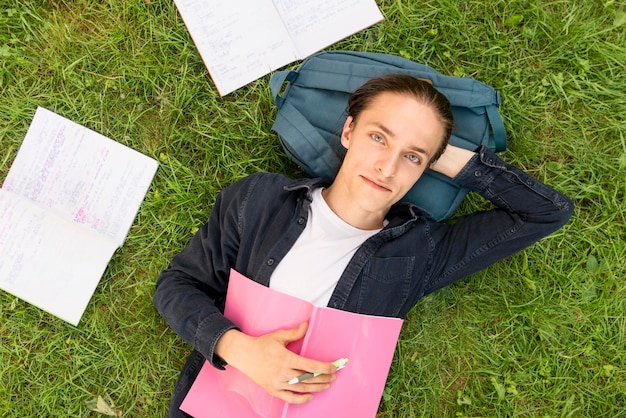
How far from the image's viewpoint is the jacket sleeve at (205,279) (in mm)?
1914

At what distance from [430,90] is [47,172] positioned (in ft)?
5.74

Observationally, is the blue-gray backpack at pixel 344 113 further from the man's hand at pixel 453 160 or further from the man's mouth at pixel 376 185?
the man's mouth at pixel 376 185

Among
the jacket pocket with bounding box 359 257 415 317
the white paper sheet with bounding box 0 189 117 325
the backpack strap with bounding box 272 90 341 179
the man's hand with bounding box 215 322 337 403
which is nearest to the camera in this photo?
the man's hand with bounding box 215 322 337 403

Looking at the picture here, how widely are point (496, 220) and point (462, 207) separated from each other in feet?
1.24

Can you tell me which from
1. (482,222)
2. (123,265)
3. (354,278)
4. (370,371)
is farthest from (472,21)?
(123,265)

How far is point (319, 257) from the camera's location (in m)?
1.98

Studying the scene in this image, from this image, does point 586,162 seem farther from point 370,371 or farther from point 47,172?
point 47,172

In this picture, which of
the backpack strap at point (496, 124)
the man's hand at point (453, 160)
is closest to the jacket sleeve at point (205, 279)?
the man's hand at point (453, 160)

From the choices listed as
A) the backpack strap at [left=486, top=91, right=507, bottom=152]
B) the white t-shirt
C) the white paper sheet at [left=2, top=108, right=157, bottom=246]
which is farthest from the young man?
the white paper sheet at [left=2, top=108, right=157, bottom=246]

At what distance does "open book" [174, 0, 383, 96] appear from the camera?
2.36 m

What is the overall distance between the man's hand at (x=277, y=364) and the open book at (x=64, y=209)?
0.87 metres

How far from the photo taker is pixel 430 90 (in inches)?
74.8

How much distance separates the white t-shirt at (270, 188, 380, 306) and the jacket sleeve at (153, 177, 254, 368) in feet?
0.80

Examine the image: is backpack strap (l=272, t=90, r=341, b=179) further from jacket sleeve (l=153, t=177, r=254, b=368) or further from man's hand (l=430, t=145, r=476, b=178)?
man's hand (l=430, t=145, r=476, b=178)
